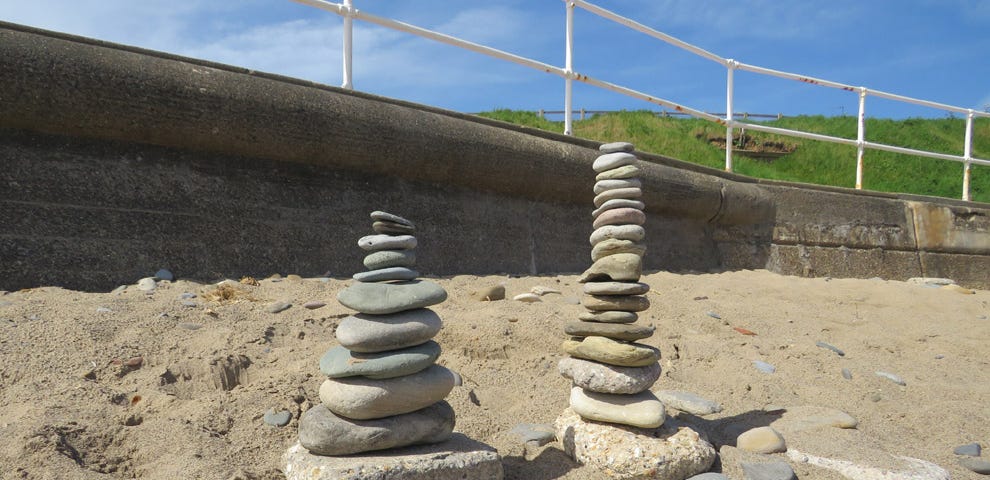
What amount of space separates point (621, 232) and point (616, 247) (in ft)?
0.23

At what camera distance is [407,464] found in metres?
2.24

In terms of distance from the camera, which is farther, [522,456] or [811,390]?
[811,390]

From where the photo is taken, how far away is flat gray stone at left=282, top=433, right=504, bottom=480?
2.17 metres

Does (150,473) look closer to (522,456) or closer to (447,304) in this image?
(522,456)

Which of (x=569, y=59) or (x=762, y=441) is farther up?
(x=569, y=59)

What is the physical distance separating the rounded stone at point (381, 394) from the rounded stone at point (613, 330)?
29.3 inches

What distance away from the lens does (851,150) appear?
1903 centimetres

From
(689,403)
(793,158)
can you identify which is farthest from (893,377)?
(793,158)

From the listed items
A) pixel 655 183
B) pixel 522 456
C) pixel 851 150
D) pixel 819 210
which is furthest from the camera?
pixel 851 150

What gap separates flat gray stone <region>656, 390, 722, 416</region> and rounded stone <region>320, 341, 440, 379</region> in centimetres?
132

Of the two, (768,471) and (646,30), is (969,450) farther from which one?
(646,30)

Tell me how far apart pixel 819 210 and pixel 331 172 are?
17.5ft

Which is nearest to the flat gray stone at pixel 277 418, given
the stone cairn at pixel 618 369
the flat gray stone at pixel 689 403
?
the stone cairn at pixel 618 369

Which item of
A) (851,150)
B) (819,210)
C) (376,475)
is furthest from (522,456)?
(851,150)
